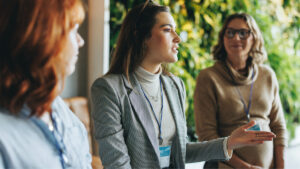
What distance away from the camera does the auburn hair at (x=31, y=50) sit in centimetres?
76

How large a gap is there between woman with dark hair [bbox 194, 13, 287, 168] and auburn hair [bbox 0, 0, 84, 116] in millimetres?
1158

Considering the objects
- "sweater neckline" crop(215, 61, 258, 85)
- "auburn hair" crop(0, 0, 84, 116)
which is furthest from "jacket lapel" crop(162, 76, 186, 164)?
"auburn hair" crop(0, 0, 84, 116)

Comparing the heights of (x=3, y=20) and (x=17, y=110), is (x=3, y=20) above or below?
above

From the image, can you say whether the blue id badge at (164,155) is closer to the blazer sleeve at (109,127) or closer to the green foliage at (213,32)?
the blazer sleeve at (109,127)

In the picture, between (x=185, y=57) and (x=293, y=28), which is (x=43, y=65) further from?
(x=293, y=28)

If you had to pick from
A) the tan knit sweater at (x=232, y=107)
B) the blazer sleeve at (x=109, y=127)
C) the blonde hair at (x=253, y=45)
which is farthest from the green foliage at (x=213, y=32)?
the blazer sleeve at (x=109, y=127)

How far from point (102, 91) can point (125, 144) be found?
0.25 metres

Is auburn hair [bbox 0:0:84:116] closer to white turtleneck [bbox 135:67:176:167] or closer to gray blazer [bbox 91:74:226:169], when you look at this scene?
gray blazer [bbox 91:74:226:169]

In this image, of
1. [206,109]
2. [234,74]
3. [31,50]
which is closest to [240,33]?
[234,74]

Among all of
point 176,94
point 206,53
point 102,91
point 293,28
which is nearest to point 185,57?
point 206,53

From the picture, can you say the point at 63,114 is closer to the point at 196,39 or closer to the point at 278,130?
the point at 278,130

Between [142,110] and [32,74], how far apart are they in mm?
618

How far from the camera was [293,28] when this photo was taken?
3.97 m

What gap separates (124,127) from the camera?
1289mm
